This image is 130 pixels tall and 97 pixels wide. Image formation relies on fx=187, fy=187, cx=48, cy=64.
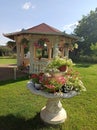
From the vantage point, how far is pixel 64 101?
23.3 ft

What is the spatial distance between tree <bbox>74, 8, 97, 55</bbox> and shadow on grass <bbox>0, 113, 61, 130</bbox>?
30898 millimetres

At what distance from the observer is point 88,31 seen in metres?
35.8

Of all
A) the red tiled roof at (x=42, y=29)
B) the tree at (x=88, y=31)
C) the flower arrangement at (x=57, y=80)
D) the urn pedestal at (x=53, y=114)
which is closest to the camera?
the flower arrangement at (x=57, y=80)

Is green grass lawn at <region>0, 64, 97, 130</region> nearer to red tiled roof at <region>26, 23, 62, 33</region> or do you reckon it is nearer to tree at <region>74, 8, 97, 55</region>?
red tiled roof at <region>26, 23, 62, 33</region>

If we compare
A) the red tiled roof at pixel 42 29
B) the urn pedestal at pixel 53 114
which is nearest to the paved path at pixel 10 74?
the red tiled roof at pixel 42 29

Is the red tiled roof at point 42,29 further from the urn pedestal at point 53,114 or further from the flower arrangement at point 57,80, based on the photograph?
the urn pedestal at point 53,114

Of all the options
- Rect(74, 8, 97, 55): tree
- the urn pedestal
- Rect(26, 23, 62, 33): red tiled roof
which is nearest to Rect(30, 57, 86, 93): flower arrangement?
the urn pedestal

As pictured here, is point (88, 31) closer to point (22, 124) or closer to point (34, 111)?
point (34, 111)

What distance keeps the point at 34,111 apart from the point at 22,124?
2.82ft

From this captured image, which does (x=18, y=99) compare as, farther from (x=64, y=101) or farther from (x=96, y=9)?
(x=96, y=9)

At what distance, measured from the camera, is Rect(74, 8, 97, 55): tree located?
1373 inches

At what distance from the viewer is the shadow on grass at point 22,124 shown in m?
5.10

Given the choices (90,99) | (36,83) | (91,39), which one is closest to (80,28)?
(91,39)

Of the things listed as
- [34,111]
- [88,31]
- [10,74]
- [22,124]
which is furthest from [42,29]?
[88,31]
